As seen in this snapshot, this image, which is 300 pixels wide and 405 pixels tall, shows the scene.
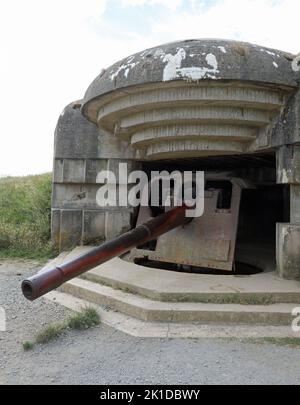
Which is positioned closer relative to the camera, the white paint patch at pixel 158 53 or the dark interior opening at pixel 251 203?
the white paint patch at pixel 158 53

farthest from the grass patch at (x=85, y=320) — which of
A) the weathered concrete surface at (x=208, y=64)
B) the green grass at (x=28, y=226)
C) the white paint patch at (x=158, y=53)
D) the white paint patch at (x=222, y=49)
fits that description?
the green grass at (x=28, y=226)

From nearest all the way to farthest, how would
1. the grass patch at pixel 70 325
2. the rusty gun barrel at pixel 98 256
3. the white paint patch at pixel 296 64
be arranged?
the rusty gun barrel at pixel 98 256, the grass patch at pixel 70 325, the white paint patch at pixel 296 64

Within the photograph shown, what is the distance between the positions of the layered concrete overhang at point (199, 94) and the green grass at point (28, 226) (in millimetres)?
2910

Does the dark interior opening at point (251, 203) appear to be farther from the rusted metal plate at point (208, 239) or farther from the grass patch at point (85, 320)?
the grass patch at point (85, 320)

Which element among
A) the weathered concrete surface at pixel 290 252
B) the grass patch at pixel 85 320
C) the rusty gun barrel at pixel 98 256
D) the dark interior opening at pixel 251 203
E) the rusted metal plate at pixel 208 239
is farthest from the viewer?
the dark interior opening at pixel 251 203

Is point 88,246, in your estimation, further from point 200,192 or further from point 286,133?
point 286,133

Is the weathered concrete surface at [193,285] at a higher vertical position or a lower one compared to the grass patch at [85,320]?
higher

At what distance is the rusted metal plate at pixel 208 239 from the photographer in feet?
15.7

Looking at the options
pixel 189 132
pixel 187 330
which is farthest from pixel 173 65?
pixel 187 330

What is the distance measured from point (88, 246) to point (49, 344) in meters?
2.93

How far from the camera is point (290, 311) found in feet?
11.1

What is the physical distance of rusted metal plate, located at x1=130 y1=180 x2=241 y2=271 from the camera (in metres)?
4.78

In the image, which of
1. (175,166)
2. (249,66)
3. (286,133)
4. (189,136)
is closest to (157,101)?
(189,136)

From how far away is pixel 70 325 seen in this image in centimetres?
327
